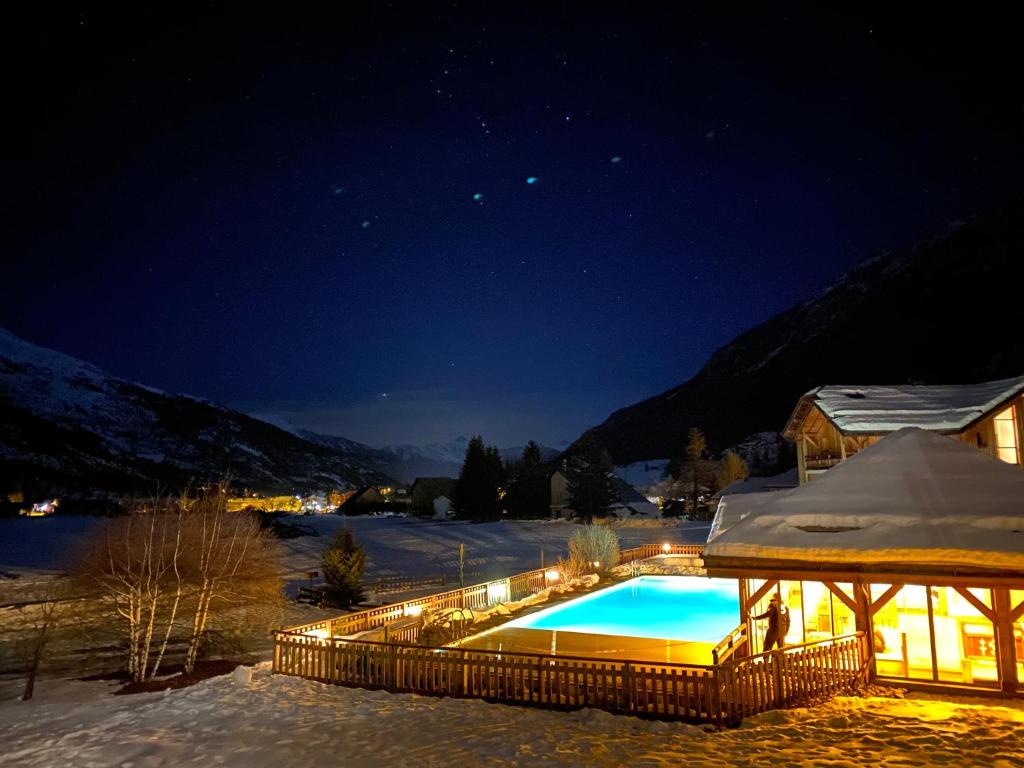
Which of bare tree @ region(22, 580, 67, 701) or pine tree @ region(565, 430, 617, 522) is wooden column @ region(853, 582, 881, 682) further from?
pine tree @ region(565, 430, 617, 522)

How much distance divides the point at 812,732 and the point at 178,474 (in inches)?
7226

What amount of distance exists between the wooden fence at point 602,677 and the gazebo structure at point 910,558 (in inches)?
45.8

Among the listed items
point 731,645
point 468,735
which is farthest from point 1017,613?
point 468,735

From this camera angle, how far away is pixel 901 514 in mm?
12188

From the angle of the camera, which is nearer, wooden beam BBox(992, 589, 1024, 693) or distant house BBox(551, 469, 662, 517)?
wooden beam BBox(992, 589, 1024, 693)

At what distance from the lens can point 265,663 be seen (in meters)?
15.4

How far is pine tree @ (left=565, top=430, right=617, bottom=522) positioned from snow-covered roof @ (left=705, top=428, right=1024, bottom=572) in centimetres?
4522

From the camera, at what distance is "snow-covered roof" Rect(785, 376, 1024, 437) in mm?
21656

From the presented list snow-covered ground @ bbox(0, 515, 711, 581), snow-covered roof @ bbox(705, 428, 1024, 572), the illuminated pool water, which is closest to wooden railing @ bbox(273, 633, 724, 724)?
snow-covered roof @ bbox(705, 428, 1024, 572)

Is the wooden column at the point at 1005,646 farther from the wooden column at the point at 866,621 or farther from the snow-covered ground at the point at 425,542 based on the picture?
the snow-covered ground at the point at 425,542

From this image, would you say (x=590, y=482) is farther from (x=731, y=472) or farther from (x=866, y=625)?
(x=866, y=625)

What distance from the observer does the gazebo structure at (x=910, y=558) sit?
11.1 meters

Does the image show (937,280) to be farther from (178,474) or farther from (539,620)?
(178,474)

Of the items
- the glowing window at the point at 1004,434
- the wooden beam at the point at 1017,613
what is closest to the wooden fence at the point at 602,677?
the wooden beam at the point at 1017,613
